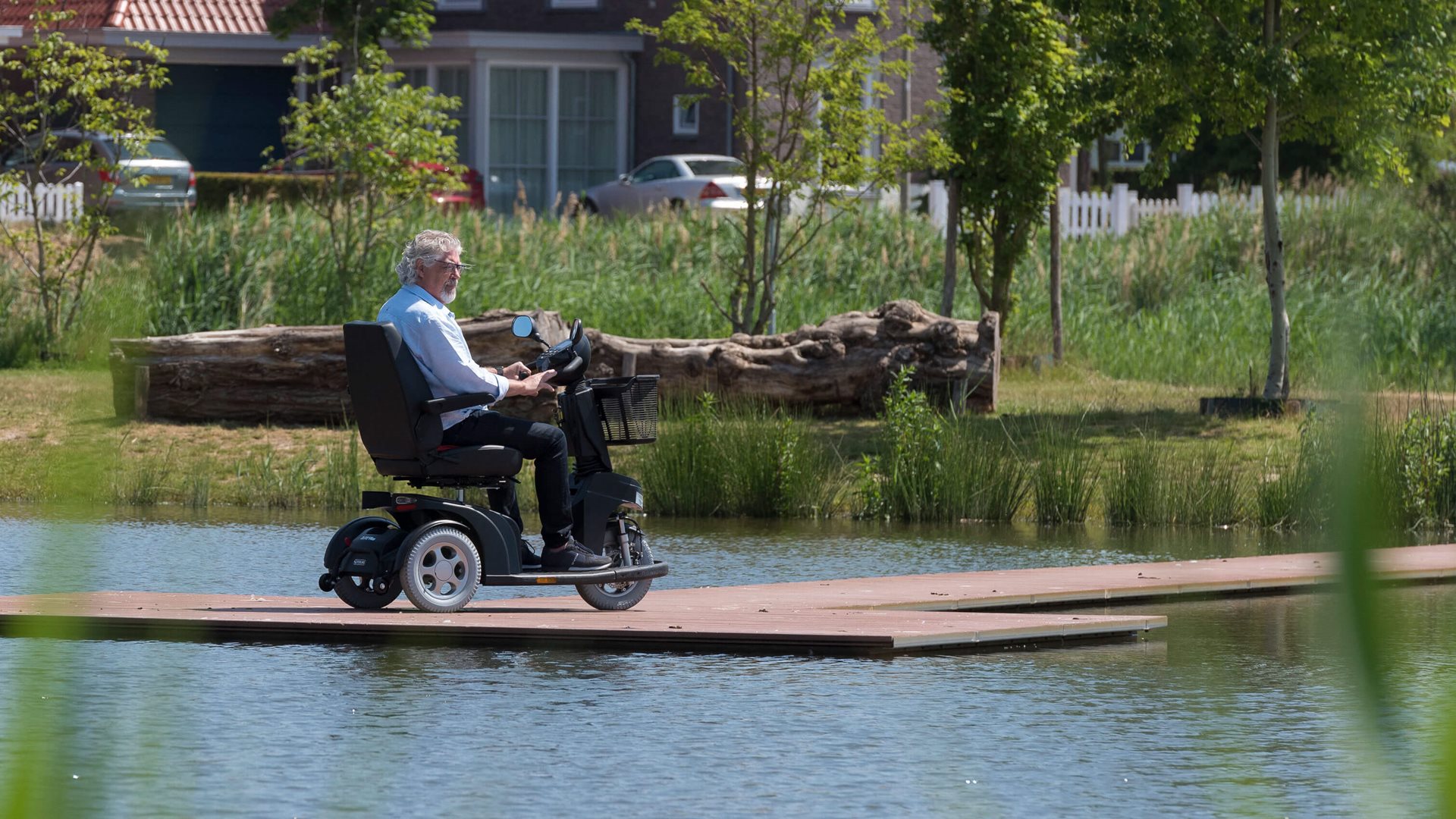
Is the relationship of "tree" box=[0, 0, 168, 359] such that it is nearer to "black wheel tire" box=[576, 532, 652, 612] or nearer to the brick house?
"black wheel tire" box=[576, 532, 652, 612]

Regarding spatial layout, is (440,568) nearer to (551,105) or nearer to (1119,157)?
(551,105)

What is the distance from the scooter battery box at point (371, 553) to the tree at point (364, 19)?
28.1 m

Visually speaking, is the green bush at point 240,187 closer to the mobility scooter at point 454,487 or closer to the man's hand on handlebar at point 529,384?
the mobility scooter at point 454,487

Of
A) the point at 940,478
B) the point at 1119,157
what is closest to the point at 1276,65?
the point at 940,478

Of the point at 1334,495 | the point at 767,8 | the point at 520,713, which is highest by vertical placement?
the point at 767,8

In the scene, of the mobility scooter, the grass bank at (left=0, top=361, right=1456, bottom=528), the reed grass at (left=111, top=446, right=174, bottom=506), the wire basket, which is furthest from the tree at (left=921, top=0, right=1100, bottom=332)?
the mobility scooter

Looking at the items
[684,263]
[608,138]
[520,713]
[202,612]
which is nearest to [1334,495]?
[520,713]

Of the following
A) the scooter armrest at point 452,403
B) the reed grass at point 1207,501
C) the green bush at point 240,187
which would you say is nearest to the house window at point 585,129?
the green bush at point 240,187

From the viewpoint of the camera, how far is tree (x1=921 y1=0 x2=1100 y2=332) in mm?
20078

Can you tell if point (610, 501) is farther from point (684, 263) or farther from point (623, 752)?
point (684, 263)

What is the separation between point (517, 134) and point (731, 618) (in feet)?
112

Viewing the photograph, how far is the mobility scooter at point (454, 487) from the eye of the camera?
330 inches

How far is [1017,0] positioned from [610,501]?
12273mm

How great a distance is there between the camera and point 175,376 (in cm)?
1742
